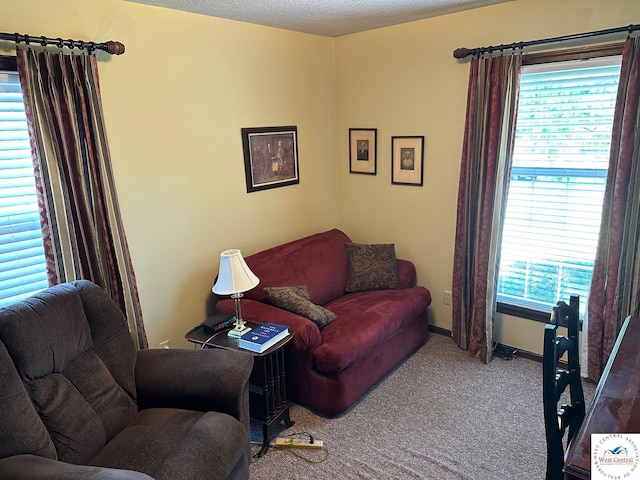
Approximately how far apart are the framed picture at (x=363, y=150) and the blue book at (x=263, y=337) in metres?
1.88

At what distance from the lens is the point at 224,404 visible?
2.01 metres

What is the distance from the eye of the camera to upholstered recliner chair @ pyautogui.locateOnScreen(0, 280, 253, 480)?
1.62 meters

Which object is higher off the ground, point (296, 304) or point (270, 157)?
point (270, 157)

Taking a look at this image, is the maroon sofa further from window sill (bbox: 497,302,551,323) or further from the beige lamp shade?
window sill (bbox: 497,302,551,323)

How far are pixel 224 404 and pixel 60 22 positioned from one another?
6.92 ft

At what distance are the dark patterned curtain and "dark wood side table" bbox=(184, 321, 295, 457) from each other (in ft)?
6.38

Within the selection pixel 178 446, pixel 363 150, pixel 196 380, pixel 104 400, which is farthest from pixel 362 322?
pixel 363 150

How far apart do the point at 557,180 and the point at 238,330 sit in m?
2.31

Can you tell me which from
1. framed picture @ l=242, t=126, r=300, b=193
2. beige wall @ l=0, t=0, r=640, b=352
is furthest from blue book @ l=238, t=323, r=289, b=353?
framed picture @ l=242, t=126, r=300, b=193

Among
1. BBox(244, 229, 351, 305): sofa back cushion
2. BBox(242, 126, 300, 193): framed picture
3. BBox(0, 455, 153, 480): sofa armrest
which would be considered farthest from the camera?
BBox(242, 126, 300, 193): framed picture

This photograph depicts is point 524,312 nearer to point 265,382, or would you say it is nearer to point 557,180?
point 557,180

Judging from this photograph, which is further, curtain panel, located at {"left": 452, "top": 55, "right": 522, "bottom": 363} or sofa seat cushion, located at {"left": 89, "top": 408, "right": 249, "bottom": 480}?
curtain panel, located at {"left": 452, "top": 55, "right": 522, "bottom": 363}

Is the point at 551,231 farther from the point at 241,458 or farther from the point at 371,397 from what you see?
the point at 241,458

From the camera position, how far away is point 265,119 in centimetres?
336
